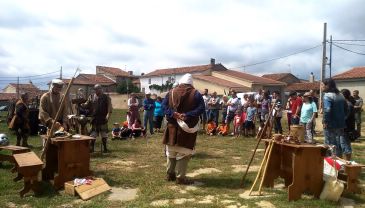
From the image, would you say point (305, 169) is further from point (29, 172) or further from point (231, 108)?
point (231, 108)

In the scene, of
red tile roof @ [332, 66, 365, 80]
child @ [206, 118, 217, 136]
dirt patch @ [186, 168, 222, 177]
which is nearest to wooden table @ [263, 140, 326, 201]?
dirt patch @ [186, 168, 222, 177]

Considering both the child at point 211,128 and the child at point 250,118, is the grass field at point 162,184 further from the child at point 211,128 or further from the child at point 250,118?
the child at point 211,128

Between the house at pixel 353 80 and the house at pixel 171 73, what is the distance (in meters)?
21.1

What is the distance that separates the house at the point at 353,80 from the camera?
41438mm

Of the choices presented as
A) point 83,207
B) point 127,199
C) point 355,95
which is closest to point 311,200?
point 127,199

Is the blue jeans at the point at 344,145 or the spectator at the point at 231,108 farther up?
the spectator at the point at 231,108

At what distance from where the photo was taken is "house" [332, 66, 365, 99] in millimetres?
41438

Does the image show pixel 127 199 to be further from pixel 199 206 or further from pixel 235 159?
pixel 235 159

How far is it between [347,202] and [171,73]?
5885cm

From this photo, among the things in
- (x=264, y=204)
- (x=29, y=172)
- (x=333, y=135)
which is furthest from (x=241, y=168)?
(x=29, y=172)

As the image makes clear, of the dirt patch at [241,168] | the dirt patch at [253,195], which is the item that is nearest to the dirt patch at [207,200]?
the dirt patch at [253,195]

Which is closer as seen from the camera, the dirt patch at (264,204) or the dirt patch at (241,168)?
the dirt patch at (264,204)

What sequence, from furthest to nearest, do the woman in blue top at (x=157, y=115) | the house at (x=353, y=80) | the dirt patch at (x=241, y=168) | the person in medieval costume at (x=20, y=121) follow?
1. the house at (x=353, y=80)
2. the woman in blue top at (x=157, y=115)
3. the person in medieval costume at (x=20, y=121)
4. the dirt patch at (x=241, y=168)

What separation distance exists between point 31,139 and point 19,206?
9.13m
